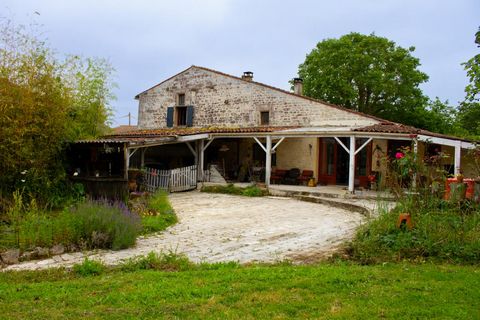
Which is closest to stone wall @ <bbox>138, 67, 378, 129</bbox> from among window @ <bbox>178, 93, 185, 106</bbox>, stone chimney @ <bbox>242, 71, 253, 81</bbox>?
window @ <bbox>178, 93, 185, 106</bbox>

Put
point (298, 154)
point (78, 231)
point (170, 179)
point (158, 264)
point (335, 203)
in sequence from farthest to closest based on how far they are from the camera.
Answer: point (298, 154) → point (170, 179) → point (335, 203) → point (78, 231) → point (158, 264)

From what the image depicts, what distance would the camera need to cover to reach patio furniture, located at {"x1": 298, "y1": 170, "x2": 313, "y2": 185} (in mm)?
16609

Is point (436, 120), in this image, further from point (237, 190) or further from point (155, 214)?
point (155, 214)

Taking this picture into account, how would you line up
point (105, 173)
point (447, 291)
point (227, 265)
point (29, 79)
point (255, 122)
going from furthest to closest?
1. point (255, 122)
2. point (105, 173)
3. point (29, 79)
4. point (227, 265)
5. point (447, 291)

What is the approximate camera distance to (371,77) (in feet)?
89.8

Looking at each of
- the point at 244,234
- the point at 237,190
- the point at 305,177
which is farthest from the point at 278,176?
the point at 244,234

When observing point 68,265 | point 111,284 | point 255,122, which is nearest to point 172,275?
point 111,284

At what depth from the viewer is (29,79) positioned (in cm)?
1009

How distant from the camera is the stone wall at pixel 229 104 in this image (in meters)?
16.9

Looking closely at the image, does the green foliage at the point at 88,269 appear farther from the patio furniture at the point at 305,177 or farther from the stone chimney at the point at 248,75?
the stone chimney at the point at 248,75

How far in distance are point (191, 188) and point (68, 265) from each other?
1128 cm

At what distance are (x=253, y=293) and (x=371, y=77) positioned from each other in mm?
25727

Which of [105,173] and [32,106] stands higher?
[32,106]

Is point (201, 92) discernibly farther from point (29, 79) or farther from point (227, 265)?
point (227, 265)
